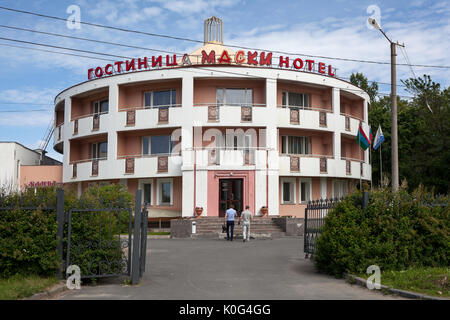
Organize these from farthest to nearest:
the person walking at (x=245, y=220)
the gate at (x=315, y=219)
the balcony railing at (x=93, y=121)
Result: the balcony railing at (x=93, y=121) → the person walking at (x=245, y=220) → the gate at (x=315, y=219)

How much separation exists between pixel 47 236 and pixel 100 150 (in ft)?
85.1

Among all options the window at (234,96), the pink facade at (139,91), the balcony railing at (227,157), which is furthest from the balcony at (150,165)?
the window at (234,96)

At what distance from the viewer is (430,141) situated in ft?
117

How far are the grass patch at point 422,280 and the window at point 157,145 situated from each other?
22787 mm

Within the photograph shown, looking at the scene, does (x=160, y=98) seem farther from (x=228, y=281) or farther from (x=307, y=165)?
(x=228, y=281)

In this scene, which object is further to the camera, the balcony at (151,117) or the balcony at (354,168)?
the balcony at (354,168)

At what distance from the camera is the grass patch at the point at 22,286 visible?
862 centimetres

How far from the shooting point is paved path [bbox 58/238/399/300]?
947cm

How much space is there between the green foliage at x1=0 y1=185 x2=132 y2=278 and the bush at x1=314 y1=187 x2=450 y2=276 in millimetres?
5153

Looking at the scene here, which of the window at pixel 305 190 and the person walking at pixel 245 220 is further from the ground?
the window at pixel 305 190

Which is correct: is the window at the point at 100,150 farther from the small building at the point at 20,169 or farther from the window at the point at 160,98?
the window at the point at 160,98

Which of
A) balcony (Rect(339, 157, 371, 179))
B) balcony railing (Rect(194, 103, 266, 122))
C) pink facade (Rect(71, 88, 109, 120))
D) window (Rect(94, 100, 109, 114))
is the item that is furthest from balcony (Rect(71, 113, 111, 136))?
balcony (Rect(339, 157, 371, 179))
